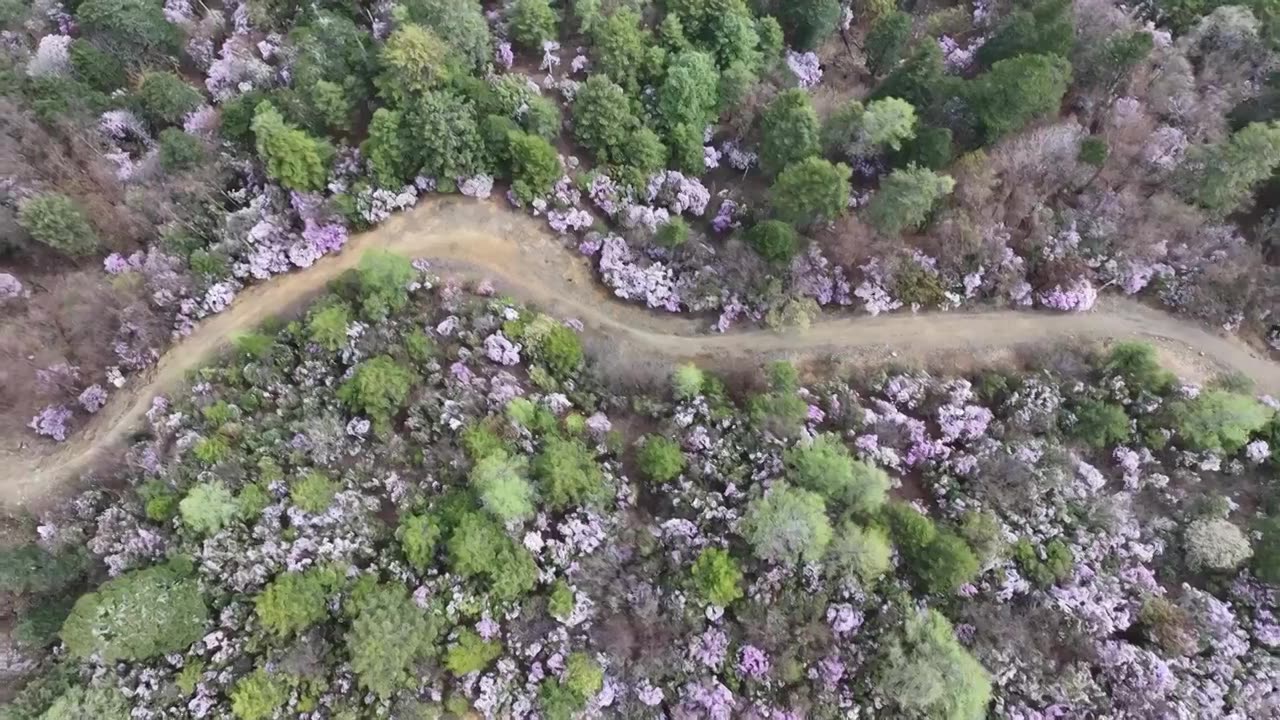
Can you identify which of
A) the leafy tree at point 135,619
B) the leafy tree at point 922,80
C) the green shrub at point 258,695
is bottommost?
the green shrub at point 258,695

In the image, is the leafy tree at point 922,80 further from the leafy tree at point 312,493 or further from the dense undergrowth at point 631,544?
the leafy tree at point 312,493

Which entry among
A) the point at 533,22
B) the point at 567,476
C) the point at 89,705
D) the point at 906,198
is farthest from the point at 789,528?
the point at 533,22

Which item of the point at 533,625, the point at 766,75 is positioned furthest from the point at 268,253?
the point at 766,75

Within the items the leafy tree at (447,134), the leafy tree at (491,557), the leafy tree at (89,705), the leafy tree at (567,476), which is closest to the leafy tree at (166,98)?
the leafy tree at (447,134)

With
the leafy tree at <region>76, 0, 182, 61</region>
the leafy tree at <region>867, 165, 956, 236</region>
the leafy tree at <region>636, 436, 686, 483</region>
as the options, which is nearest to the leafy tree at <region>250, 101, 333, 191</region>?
the leafy tree at <region>76, 0, 182, 61</region>

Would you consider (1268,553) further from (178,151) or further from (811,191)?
(178,151)
